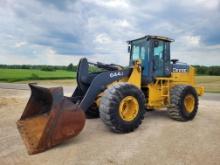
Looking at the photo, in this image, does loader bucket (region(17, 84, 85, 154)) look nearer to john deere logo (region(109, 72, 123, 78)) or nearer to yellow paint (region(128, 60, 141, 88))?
john deere logo (region(109, 72, 123, 78))

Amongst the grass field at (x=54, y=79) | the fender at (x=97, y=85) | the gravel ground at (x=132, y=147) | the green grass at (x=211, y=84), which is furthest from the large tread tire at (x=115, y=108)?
the grass field at (x=54, y=79)

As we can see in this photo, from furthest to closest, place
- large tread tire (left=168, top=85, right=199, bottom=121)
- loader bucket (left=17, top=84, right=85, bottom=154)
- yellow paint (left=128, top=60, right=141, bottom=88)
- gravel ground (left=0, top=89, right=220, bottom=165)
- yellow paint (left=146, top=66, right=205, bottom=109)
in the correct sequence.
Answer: yellow paint (left=146, top=66, right=205, bottom=109), large tread tire (left=168, top=85, right=199, bottom=121), yellow paint (left=128, top=60, right=141, bottom=88), loader bucket (left=17, top=84, right=85, bottom=154), gravel ground (left=0, top=89, right=220, bottom=165)

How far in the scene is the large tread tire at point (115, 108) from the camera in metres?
6.18

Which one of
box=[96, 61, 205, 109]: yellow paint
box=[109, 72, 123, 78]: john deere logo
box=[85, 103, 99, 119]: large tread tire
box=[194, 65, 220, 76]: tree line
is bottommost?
box=[85, 103, 99, 119]: large tread tire

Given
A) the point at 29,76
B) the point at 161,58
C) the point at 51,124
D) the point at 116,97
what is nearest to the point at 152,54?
the point at 161,58

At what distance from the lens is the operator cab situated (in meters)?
7.98

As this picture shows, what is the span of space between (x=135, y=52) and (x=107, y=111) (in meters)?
3.00

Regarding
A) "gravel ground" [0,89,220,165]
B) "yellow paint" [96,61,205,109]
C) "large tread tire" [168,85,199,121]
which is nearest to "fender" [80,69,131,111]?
"yellow paint" [96,61,205,109]

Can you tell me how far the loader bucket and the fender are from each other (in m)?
0.94

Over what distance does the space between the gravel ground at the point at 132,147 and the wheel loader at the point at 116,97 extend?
0.89ft

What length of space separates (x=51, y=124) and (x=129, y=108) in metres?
2.19

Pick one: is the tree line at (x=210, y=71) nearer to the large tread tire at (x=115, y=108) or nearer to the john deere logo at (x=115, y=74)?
the john deere logo at (x=115, y=74)

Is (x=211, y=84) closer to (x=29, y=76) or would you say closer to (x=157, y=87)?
(x=157, y=87)

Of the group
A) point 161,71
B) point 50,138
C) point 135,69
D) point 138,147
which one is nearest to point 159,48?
point 161,71
